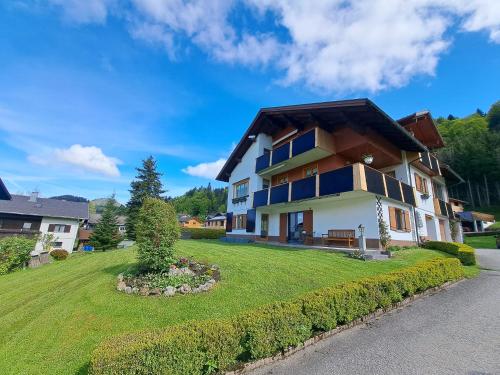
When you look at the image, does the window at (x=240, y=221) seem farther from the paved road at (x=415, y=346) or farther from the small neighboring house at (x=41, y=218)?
the small neighboring house at (x=41, y=218)

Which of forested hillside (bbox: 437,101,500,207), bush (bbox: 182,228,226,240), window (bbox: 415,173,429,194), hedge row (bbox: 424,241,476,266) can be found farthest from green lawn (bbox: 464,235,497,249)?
forested hillside (bbox: 437,101,500,207)

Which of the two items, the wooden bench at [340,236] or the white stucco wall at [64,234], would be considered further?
the white stucco wall at [64,234]

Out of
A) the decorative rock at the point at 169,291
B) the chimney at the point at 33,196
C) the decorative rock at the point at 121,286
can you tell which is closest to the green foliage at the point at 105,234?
the chimney at the point at 33,196

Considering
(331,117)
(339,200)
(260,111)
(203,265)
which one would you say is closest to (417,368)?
(203,265)

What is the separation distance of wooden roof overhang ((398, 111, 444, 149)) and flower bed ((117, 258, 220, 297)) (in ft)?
61.8

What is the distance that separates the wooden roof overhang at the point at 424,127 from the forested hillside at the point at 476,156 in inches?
1757

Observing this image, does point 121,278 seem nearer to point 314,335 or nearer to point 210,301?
point 210,301

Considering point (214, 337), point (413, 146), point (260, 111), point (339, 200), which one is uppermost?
point (260, 111)

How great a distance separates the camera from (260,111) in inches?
872

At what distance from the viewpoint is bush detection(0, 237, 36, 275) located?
1712 cm

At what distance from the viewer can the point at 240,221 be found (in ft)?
81.8

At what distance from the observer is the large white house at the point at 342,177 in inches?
582

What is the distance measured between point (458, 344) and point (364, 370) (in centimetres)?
248

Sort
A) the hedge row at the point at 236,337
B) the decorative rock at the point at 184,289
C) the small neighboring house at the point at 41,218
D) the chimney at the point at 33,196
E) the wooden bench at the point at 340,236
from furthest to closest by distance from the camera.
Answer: the chimney at the point at 33,196 < the small neighboring house at the point at 41,218 < the wooden bench at the point at 340,236 < the decorative rock at the point at 184,289 < the hedge row at the point at 236,337
